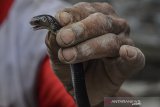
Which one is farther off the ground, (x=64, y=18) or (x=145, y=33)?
(x=64, y=18)

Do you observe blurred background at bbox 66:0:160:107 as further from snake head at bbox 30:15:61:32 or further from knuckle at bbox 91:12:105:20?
snake head at bbox 30:15:61:32

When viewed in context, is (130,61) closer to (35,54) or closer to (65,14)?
(65,14)

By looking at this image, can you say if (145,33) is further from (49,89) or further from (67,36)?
(67,36)

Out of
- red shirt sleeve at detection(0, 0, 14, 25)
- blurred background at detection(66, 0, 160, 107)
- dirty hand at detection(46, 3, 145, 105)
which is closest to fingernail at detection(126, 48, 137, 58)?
dirty hand at detection(46, 3, 145, 105)

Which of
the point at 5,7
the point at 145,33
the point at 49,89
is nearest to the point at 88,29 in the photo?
the point at 49,89

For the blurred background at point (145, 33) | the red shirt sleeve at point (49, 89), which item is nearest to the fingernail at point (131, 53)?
the red shirt sleeve at point (49, 89)

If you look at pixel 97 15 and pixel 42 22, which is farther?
pixel 97 15

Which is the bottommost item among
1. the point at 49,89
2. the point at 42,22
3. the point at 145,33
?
the point at 145,33
